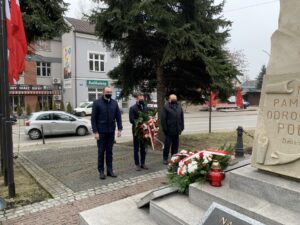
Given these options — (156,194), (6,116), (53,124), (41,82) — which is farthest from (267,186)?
(41,82)

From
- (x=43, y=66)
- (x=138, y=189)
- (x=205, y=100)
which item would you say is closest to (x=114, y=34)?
(x=205, y=100)

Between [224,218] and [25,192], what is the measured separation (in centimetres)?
434

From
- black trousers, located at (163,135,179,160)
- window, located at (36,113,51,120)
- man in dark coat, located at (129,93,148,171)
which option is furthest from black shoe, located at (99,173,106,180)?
window, located at (36,113,51,120)

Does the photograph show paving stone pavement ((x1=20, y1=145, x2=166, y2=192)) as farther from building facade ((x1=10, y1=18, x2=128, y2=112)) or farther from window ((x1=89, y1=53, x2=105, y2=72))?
window ((x1=89, y1=53, x2=105, y2=72))

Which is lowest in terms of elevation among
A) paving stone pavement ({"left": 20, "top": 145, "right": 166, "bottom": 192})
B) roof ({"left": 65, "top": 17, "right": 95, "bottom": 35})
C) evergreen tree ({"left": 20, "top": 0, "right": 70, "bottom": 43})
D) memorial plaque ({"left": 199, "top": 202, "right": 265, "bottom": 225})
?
paving stone pavement ({"left": 20, "top": 145, "right": 166, "bottom": 192})

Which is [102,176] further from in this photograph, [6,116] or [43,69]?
[43,69]

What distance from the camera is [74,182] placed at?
20.4 feet

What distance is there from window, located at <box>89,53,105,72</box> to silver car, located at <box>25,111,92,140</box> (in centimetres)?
1890

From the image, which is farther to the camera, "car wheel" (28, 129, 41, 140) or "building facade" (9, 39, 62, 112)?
"building facade" (9, 39, 62, 112)

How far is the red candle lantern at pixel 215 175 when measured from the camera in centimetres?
405

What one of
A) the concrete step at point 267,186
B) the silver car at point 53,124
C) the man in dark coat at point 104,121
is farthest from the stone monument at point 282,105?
the silver car at point 53,124

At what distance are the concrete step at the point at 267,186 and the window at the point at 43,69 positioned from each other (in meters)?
34.2

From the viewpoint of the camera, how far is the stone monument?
3.62m

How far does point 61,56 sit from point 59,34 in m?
29.5
